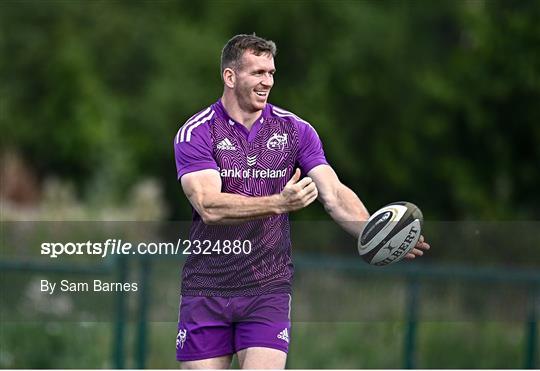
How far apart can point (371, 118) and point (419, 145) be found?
8.44 feet

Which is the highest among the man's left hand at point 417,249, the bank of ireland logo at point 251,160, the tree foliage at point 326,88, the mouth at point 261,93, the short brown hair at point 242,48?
the tree foliage at point 326,88

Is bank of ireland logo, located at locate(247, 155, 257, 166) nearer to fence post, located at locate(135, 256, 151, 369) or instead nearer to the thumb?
the thumb

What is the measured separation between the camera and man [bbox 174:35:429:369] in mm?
6812

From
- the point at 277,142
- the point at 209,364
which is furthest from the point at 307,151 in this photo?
the point at 209,364

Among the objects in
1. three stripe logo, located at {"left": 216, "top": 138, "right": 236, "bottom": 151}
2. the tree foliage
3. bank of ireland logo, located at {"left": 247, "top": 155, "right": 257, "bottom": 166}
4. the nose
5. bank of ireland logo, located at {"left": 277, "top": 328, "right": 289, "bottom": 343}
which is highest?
the tree foliage

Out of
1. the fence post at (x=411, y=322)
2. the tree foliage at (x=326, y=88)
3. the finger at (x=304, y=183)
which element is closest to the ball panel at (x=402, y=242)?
the finger at (x=304, y=183)

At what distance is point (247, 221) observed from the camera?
6742 mm

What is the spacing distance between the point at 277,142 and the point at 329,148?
16500mm

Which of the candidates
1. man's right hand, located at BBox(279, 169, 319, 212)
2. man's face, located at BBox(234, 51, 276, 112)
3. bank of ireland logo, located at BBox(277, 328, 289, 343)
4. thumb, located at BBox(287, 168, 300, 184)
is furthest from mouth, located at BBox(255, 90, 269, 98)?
bank of ireland logo, located at BBox(277, 328, 289, 343)

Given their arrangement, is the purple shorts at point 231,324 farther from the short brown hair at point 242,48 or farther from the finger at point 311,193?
the short brown hair at point 242,48

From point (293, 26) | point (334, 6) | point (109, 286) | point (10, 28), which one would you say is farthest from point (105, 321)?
point (10, 28)

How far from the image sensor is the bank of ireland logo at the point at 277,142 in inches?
272

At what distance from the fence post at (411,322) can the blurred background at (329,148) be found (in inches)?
0.5

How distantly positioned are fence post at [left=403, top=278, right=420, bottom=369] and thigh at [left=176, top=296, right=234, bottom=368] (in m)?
3.99
